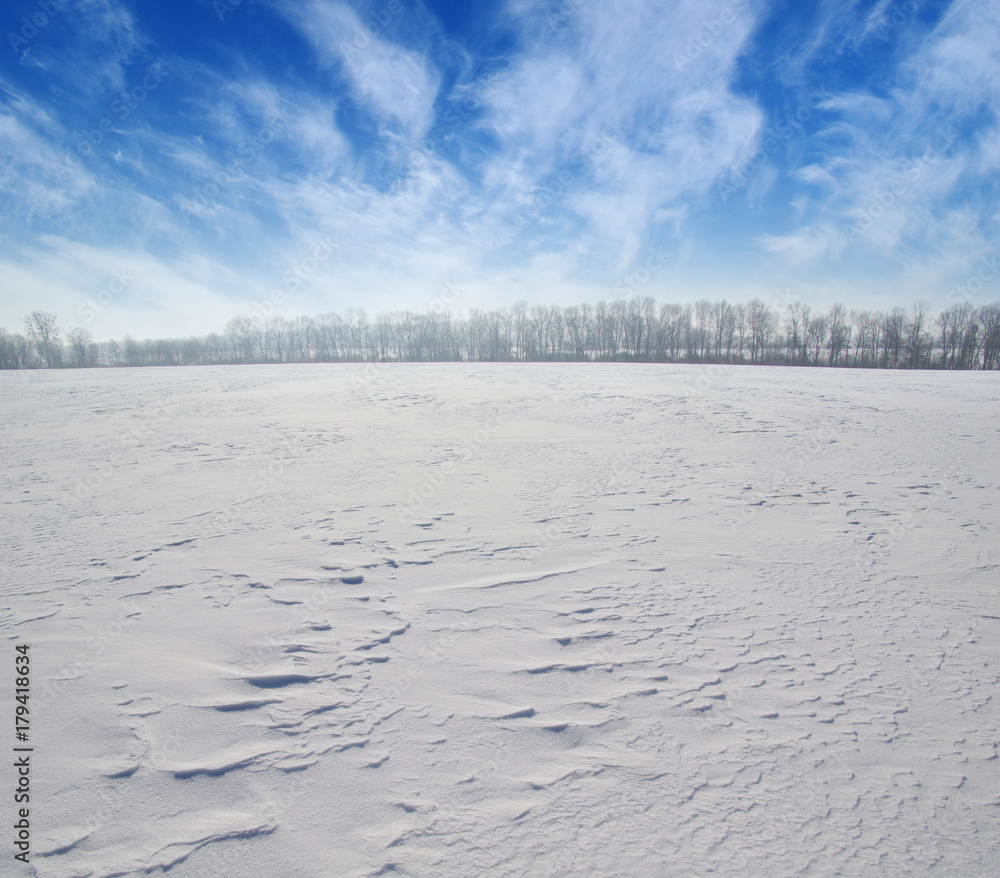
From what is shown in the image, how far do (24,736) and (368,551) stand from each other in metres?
2.52

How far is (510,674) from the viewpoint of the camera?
2.74 metres

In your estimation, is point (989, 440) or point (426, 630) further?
point (989, 440)

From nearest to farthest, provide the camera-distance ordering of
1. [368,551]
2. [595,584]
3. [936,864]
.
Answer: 1. [936,864]
2. [595,584]
3. [368,551]

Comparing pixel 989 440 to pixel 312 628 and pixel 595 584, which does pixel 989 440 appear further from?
pixel 312 628

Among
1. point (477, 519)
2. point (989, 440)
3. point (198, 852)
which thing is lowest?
point (198, 852)

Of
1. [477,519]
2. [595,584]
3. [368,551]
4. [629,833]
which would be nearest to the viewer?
[629,833]

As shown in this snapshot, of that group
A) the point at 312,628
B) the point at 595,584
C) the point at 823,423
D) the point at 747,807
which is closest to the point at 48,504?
the point at 312,628

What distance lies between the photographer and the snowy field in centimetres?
181

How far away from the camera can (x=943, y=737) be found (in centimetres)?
226

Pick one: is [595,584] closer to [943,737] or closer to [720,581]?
[720,581]

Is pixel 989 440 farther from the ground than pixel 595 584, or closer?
farther from the ground

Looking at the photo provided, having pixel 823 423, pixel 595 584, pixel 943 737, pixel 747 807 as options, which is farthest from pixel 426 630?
pixel 823 423

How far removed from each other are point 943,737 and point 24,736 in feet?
16.2

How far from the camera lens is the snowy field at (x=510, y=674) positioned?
181 cm
